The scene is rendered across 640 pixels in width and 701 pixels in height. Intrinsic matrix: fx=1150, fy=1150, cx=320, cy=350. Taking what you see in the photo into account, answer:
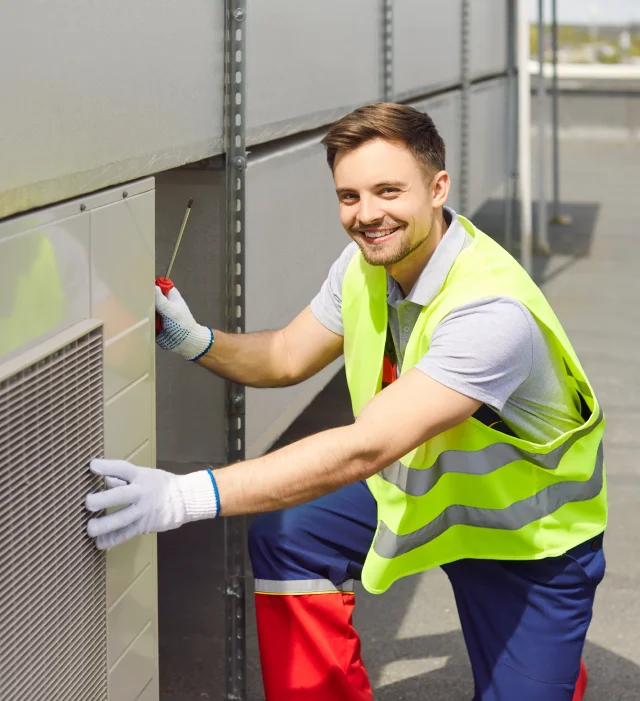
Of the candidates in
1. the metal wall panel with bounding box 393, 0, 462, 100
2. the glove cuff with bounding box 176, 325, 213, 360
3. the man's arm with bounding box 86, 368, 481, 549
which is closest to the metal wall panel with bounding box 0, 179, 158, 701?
the man's arm with bounding box 86, 368, 481, 549

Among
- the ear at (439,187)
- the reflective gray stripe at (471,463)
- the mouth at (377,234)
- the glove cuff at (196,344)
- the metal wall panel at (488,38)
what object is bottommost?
the reflective gray stripe at (471,463)

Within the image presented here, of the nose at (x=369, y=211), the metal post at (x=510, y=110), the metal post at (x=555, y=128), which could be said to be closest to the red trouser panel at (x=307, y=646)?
the nose at (x=369, y=211)

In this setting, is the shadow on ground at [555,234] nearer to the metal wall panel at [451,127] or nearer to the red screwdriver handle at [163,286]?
the metal wall panel at [451,127]

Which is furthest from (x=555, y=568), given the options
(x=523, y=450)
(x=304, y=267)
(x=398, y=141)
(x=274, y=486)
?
(x=304, y=267)

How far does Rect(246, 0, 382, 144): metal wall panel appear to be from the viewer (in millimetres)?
2744

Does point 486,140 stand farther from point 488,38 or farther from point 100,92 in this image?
point 100,92

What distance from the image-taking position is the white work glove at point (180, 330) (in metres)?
2.48

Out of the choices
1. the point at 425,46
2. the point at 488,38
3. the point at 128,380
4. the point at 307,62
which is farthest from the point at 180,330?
the point at 488,38

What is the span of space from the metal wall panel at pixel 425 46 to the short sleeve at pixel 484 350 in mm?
2193

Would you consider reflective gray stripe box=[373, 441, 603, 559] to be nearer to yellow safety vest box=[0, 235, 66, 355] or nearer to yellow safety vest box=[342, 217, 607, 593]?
yellow safety vest box=[342, 217, 607, 593]

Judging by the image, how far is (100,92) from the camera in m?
1.88

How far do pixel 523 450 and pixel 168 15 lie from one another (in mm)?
1127

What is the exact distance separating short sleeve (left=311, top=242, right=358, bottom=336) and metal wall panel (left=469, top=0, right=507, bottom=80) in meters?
3.93

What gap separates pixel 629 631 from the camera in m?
3.33
